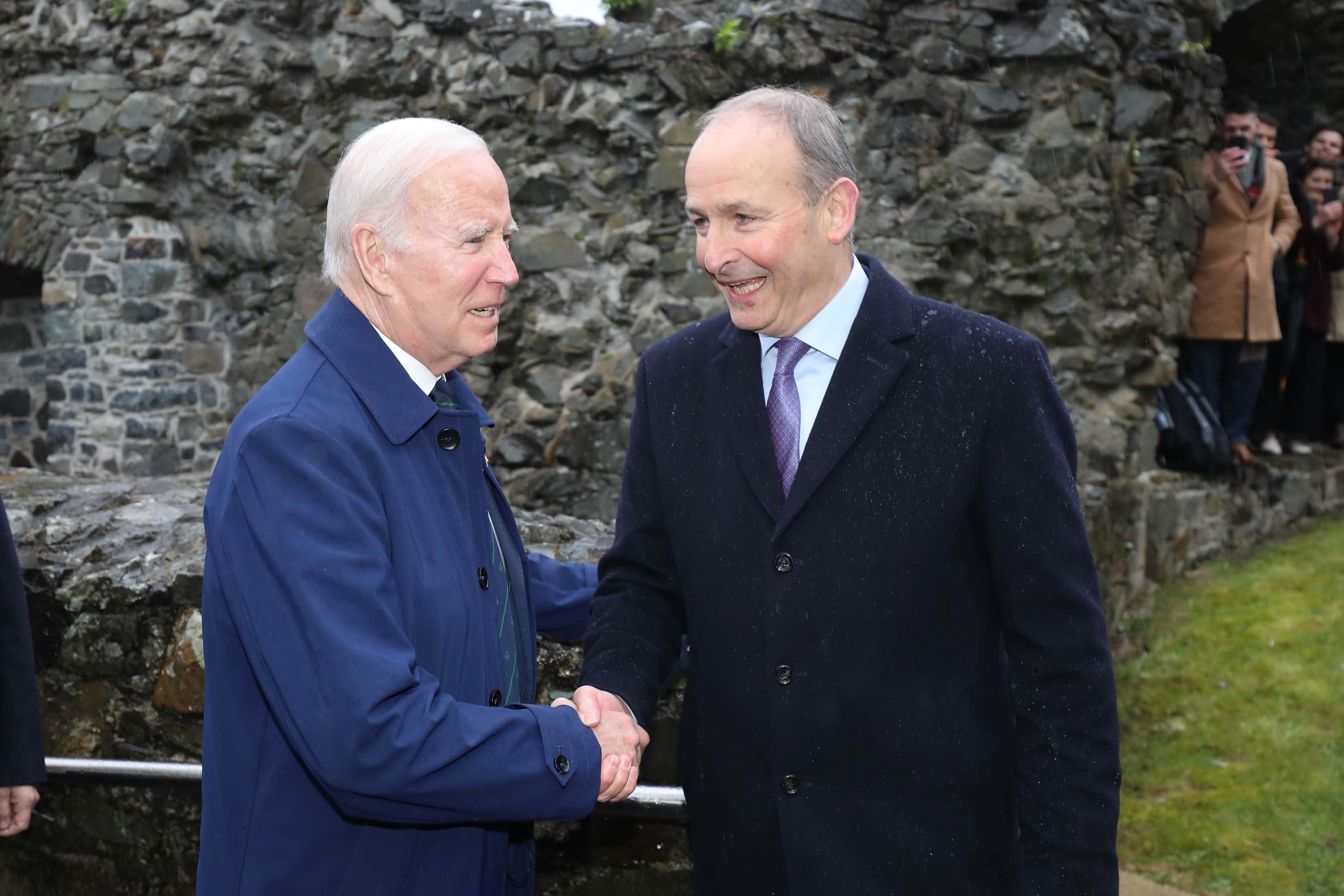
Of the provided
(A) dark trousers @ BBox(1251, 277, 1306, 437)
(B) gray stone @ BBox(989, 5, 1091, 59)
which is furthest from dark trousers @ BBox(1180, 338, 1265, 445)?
(B) gray stone @ BBox(989, 5, 1091, 59)

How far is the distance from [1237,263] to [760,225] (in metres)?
5.61

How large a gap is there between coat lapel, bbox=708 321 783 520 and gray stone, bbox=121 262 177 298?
21.2 feet

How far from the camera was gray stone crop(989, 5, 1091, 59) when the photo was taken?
18.7 ft

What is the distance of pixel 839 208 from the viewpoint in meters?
1.94

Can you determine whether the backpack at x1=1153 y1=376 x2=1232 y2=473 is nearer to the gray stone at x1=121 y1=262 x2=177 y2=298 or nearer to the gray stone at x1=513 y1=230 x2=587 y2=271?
the gray stone at x1=513 y1=230 x2=587 y2=271

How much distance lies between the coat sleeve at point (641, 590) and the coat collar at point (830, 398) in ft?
0.63

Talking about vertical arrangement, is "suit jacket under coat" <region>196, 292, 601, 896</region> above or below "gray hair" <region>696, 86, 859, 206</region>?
below

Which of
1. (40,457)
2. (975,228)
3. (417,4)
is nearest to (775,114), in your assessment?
(975,228)

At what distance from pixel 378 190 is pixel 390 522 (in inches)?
19.0

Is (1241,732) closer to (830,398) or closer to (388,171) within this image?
(830,398)

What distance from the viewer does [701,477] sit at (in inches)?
74.7

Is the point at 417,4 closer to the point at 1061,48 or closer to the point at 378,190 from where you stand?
the point at 1061,48

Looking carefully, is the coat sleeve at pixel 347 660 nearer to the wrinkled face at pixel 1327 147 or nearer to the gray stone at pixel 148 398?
the gray stone at pixel 148 398

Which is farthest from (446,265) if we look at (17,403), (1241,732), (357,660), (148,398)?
(17,403)
